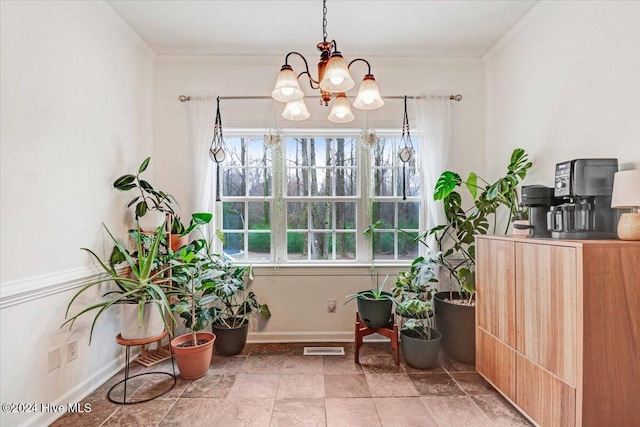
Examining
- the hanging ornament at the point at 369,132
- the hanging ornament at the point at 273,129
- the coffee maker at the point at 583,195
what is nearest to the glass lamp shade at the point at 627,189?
the coffee maker at the point at 583,195

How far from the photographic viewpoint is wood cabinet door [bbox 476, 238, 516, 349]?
1880 millimetres

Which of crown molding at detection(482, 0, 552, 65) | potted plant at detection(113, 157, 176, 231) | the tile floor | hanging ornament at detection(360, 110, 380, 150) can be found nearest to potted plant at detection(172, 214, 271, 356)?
the tile floor

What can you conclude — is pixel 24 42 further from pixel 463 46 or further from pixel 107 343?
pixel 463 46

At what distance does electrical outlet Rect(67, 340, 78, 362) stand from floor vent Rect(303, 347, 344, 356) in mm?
1616

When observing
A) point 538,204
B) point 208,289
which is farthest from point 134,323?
point 538,204

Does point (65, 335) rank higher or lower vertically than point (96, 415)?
higher

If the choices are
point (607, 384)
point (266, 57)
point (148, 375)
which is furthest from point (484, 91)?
point (148, 375)

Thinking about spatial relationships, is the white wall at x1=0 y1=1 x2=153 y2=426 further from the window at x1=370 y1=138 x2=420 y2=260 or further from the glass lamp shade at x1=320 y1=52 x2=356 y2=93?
the window at x1=370 y1=138 x2=420 y2=260

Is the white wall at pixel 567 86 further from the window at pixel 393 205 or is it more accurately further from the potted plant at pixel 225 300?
the potted plant at pixel 225 300

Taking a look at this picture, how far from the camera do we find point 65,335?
6.23 ft

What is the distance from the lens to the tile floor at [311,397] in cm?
181

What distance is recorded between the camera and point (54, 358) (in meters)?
1.82

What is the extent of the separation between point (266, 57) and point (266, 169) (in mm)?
1038

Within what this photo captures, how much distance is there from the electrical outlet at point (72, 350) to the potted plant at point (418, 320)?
221 cm
